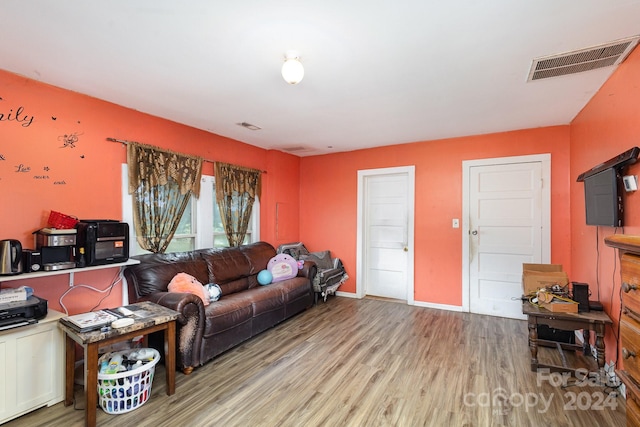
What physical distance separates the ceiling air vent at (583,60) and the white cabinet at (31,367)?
4.02 metres

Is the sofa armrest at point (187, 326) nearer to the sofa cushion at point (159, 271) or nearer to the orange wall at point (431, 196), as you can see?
the sofa cushion at point (159, 271)

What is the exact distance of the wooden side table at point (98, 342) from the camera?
6.16 ft

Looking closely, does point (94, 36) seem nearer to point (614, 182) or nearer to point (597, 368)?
point (614, 182)

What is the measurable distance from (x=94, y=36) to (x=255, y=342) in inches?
115

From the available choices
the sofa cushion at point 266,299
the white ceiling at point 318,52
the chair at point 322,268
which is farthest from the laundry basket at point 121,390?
the chair at point 322,268

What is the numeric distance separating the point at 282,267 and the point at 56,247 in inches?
97.1

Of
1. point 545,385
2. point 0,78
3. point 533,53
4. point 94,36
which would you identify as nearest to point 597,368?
point 545,385

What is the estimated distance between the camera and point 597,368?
261cm

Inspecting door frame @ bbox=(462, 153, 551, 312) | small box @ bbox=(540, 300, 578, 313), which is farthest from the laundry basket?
door frame @ bbox=(462, 153, 551, 312)

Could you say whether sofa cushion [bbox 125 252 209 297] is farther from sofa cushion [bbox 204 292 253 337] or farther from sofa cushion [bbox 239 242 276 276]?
sofa cushion [bbox 239 242 276 276]

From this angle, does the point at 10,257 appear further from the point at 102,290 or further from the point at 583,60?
the point at 583,60

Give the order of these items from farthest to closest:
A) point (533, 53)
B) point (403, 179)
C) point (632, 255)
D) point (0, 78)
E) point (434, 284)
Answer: point (403, 179), point (434, 284), point (0, 78), point (533, 53), point (632, 255)

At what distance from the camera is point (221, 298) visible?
10.8 feet

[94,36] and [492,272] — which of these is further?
[492,272]
